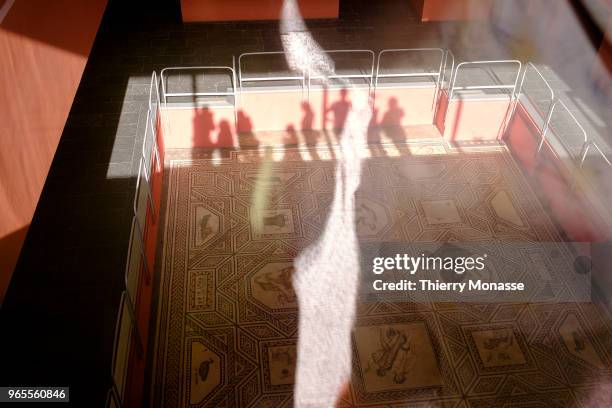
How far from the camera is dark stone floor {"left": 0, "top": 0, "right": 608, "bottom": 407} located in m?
4.23

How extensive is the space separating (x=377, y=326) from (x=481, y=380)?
35.6 inches

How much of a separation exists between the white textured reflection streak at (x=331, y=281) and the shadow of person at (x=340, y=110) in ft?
0.21

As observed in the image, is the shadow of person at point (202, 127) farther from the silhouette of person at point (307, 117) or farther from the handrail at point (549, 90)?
the handrail at point (549, 90)

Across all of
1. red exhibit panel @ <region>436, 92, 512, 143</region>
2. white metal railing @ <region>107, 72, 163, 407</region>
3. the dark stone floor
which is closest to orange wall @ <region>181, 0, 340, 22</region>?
the dark stone floor

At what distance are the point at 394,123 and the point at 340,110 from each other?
69 cm

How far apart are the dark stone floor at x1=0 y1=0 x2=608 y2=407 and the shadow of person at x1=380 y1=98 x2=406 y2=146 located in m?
0.93

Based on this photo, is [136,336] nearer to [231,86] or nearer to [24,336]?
[24,336]

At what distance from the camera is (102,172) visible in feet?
18.7

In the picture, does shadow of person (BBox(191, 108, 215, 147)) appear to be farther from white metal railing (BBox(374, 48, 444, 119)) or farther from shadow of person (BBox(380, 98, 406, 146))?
shadow of person (BBox(380, 98, 406, 146))

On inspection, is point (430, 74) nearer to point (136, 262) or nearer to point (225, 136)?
point (225, 136)

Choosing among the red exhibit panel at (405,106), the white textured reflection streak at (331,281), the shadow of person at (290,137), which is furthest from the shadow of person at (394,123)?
the shadow of person at (290,137)

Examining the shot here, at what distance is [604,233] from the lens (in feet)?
18.0

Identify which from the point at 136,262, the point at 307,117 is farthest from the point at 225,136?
the point at 136,262

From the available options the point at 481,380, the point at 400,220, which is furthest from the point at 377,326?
the point at 400,220
